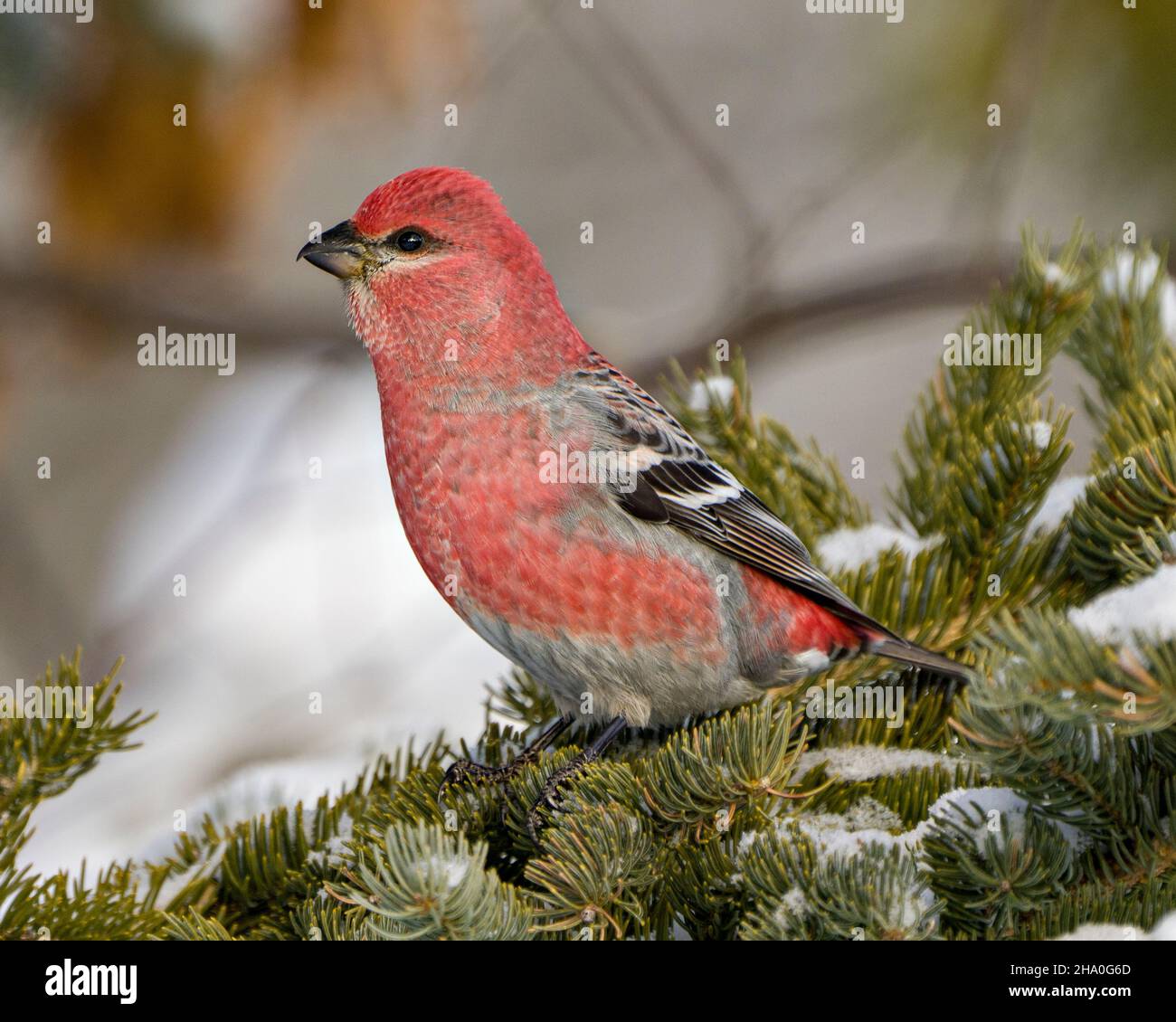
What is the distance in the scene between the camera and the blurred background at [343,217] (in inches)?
153

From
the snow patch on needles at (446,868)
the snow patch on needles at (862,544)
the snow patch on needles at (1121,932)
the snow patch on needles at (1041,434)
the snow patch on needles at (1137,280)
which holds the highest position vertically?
the snow patch on needles at (1137,280)

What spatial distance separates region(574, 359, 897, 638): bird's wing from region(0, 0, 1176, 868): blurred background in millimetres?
825

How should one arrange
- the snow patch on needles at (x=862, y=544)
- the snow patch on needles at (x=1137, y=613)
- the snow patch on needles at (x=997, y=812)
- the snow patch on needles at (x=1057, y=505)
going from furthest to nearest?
the snow patch on needles at (x=862, y=544) → the snow patch on needles at (x=1057, y=505) → the snow patch on needles at (x=997, y=812) → the snow patch on needles at (x=1137, y=613)

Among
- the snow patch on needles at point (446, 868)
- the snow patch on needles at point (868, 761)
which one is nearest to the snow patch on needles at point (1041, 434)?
the snow patch on needles at point (868, 761)

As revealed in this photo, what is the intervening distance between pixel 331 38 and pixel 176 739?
8.97 feet

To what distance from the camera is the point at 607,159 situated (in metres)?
6.71

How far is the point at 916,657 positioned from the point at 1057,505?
54 centimetres

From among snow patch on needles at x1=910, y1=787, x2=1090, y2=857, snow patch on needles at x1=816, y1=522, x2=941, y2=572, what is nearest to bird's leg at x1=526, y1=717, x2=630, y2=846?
snow patch on needles at x1=910, y1=787, x2=1090, y2=857

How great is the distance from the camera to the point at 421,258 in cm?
281

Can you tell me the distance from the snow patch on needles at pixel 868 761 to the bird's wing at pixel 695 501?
15.7 inches

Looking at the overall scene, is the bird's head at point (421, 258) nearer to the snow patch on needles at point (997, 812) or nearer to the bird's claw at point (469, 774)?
the bird's claw at point (469, 774)
